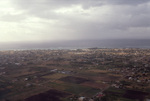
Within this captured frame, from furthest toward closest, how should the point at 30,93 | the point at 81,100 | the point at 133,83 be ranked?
the point at 133,83 → the point at 30,93 → the point at 81,100

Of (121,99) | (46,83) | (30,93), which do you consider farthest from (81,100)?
(46,83)

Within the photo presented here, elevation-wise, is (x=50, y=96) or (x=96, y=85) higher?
(x=96, y=85)

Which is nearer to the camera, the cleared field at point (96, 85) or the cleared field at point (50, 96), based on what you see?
the cleared field at point (50, 96)

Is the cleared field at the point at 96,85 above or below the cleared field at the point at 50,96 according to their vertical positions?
above

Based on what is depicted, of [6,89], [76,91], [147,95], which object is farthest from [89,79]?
[6,89]

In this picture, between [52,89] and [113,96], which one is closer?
[113,96]

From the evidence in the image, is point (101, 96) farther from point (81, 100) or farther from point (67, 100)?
point (67, 100)

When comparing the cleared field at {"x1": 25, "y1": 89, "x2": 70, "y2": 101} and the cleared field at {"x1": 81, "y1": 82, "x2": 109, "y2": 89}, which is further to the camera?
the cleared field at {"x1": 81, "y1": 82, "x2": 109, "y2": 89}

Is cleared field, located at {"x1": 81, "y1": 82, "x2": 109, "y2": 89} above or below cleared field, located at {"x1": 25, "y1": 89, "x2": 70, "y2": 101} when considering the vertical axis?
above

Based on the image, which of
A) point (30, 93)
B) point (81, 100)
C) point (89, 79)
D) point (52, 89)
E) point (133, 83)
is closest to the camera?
point (81, 100)

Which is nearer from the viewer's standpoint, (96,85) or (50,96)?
(50,96)
